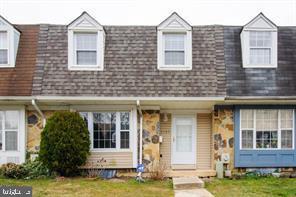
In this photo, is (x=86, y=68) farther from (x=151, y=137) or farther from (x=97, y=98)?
(x=151, y=137)

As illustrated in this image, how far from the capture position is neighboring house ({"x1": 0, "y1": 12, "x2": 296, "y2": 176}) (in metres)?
14.6

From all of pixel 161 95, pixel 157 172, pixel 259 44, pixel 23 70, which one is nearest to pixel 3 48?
pixel 23 70

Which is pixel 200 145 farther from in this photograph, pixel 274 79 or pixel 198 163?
Answer: pixel 274 79

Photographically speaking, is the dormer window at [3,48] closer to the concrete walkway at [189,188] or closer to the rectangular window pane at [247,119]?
the concrete walkway at [189,188]

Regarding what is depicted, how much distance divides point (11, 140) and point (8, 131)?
1.13ft

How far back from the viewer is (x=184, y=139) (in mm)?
15742

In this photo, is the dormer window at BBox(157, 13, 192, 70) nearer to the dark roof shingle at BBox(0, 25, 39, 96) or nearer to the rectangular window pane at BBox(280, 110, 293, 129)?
the rectangular window pane at BBox(280, 110, 293, 129)

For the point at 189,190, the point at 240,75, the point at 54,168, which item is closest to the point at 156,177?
the point at 189,190

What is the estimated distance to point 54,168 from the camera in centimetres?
1375

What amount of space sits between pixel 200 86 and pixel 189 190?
165 inches

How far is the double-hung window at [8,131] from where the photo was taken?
48.6 ft

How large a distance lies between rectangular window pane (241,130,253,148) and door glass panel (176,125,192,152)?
2.01 m

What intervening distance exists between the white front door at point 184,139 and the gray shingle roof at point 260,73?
2096mm

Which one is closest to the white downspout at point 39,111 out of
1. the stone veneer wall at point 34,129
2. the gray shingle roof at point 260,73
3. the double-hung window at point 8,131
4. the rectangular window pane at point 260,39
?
the stone veneer wall at point 34,129
